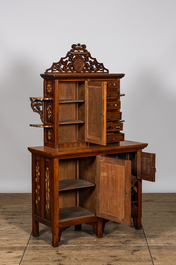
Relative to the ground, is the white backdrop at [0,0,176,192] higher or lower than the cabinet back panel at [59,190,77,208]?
higher

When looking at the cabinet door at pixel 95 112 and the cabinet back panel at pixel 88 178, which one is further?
the cabinet back panel at pixel 88 178

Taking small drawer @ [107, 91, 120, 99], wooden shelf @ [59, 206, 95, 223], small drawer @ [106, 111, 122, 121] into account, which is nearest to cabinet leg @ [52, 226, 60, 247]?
wooden shelf @ [59, 206, 95, 223]

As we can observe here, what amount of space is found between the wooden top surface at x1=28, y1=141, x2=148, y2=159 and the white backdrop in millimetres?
2217

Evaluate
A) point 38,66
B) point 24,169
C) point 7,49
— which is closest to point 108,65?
point 38,66

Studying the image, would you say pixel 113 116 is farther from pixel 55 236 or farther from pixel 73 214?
pixel 55 236

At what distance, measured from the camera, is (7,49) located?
25.3 ft

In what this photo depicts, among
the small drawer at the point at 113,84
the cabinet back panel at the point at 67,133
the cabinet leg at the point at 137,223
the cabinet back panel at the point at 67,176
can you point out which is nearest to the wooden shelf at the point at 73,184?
the cabinet back panel at the point at 67,176

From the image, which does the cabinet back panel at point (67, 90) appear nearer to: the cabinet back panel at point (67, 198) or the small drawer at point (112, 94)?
the small drawer at point (112, 94)

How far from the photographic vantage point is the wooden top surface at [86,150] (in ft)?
17.6

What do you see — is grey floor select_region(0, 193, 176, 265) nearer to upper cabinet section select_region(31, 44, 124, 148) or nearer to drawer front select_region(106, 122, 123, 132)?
upper cabinet section select_region(31, 44, 124, 148)

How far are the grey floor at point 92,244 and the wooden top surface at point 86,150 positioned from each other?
0.98m

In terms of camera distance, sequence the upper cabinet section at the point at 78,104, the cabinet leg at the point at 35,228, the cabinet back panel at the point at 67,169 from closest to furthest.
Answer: the upper cabinet section at the point at 78,104 < the cabinet leg at the point at 35,228 < the cabinet back panel at the point at 67,169

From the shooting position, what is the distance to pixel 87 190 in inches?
231

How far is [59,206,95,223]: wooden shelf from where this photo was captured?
5520mm
